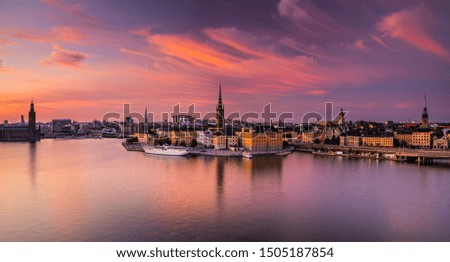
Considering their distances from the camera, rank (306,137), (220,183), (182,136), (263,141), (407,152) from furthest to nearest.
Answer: (306,137) < (182,136) < (263,141) < (407,152) < (220,183)

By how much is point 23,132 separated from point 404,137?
17441 millimetres

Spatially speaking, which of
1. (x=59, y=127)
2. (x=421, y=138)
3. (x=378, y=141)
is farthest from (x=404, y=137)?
(x=59, y=127)

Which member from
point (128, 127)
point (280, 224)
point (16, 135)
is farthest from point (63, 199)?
point (128, 127)

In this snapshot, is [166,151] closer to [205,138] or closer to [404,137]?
[205,138]

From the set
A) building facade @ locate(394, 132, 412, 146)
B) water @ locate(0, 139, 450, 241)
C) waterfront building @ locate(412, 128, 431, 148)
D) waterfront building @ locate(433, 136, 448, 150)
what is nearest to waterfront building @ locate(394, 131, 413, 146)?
building facade @ locate(394, 132, 412, 146)

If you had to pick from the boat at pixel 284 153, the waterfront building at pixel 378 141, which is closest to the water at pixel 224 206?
the boat at pixel 284 153

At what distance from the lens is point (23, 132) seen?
19406 mm

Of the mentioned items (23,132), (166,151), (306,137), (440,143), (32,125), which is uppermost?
(32,125)

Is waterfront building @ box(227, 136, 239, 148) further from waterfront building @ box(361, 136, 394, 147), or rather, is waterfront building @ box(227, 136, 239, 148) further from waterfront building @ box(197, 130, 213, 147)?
waterfront building @ box(361, 136, 394, 147)

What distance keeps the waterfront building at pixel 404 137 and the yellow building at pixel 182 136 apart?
687cm

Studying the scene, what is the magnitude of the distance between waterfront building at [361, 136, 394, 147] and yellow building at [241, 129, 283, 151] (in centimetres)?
298

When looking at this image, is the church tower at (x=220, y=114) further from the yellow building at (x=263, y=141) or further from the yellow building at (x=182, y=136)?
the yellow building at (x=263, y=141)
